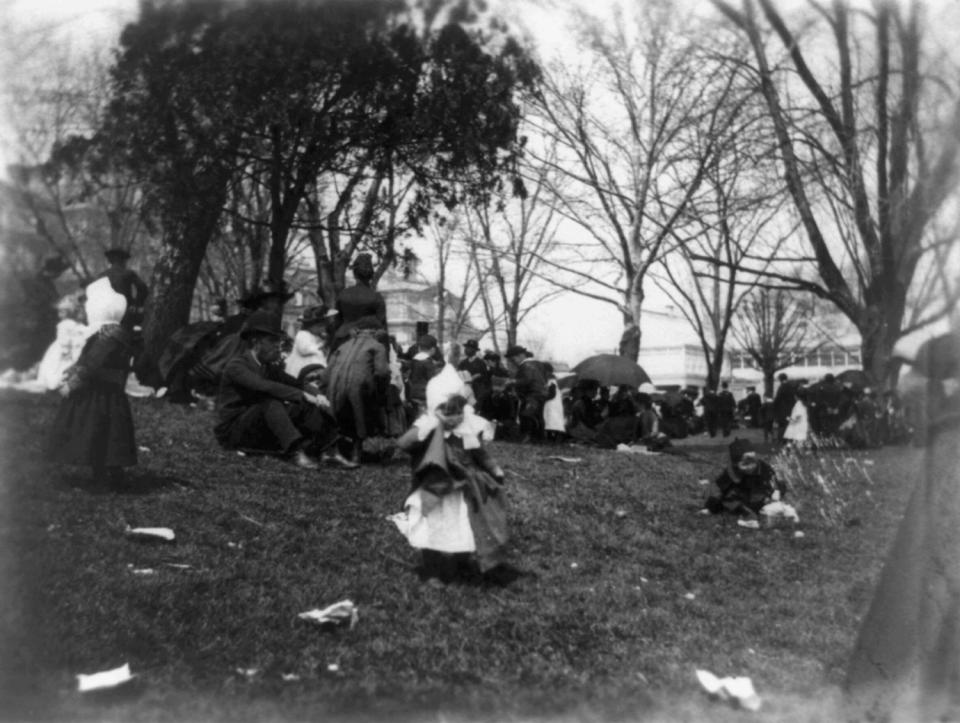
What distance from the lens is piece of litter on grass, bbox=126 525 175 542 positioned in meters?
5.79

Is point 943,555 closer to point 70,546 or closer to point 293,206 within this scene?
point 70,546

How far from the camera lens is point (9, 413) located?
27.7 ft

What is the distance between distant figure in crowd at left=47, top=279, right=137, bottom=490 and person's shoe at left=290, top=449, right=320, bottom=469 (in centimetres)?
202

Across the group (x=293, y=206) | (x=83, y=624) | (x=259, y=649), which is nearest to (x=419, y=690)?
(x=259, y=649)

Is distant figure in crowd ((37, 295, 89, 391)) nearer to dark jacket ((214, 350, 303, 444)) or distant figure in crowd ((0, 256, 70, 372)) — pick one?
distant figure in crowd ((0, 256, 70, 372))

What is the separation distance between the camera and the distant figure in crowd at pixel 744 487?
8.85m

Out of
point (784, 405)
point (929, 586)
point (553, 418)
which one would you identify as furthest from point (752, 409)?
point (929, 586)

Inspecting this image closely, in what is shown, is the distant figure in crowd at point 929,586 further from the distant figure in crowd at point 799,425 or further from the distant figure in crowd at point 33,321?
the distant figure in crowd at point 799,425

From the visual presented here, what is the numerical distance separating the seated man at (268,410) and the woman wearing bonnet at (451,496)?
9.76ft

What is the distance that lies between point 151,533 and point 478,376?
9.21 meters

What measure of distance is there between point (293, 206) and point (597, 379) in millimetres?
6214

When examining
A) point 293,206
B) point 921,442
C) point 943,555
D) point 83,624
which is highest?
point 293,206

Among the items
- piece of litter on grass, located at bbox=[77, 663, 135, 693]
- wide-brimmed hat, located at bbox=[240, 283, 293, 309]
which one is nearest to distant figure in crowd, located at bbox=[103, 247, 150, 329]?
wide-brimmed hat, located at bbox=[240, 283, 293, 309]

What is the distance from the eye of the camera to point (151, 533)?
583cm
